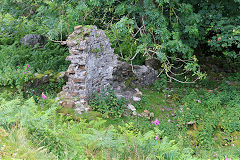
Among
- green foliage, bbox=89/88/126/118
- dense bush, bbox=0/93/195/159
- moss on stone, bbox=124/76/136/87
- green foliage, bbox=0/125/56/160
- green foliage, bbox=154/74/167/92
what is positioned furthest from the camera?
green foliage, bbox=154/74/167/92

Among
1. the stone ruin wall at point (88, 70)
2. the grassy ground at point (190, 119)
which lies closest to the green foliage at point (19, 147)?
the grassy ground at point (190, 119)

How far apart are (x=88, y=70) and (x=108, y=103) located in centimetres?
102

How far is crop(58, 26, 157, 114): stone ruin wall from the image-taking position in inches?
255

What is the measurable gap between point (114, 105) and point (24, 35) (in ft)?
22.3

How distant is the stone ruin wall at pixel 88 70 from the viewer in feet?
21.3

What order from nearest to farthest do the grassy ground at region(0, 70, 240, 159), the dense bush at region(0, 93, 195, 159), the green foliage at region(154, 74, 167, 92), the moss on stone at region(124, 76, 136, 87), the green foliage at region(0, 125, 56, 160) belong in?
the green foliage at region(0, 125, 56, 160)
the dense bush at region(0, 93, 195, 159)
the grassy ground at region(0, 70, 240, 159)
the moss on stone at region(124, 76, 136, 87)
the green foliage at region(154, 74, 167, 92)

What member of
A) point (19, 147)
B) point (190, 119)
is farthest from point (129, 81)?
point (19, 147)

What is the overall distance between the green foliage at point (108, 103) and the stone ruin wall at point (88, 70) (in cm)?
21

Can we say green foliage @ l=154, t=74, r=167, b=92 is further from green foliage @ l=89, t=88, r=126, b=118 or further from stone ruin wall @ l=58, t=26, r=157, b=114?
green foliage @ l=89, t=88, r=126, b=118

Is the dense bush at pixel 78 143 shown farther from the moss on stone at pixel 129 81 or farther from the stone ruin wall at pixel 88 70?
the moss on stone at pixel 129 81

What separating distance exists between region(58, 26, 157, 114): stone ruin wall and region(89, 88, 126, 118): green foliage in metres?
0.21

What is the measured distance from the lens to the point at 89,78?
6684mm

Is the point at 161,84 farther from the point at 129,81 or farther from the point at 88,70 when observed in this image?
the point at 88,70

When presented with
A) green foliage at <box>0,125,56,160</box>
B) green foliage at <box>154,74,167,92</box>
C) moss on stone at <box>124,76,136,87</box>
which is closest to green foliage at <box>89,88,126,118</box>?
moss on stone at <box>124,76,136,87</box>
